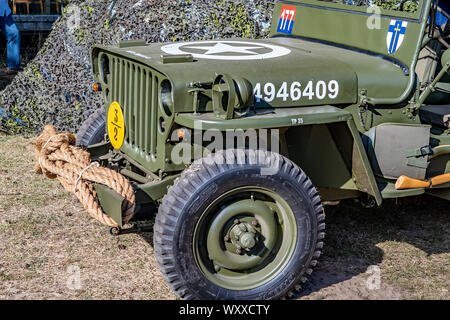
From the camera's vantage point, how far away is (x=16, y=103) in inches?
265

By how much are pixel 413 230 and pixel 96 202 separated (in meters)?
2.41

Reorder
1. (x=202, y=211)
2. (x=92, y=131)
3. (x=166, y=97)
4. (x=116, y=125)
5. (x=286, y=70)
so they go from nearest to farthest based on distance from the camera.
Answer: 1. (x=202, y=211)
2. (x=166, y=97)
3. (x=286, y=70)
4. (x=116, y=125)
5. (x=92, y=131)

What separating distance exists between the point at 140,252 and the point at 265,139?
3.98 ft

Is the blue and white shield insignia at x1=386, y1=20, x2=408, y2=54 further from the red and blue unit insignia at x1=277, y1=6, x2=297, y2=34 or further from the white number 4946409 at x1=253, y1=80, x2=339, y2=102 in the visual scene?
the red and blue unit insignia at x1=277, y1=6, x2=297, y2=34

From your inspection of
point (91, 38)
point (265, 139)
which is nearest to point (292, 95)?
point (265, 139)

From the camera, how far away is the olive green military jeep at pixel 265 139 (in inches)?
130

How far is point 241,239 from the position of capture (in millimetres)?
3387

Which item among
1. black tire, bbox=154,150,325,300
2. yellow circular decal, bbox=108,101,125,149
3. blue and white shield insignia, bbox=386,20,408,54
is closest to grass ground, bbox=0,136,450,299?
black tire, bbox=154,150,325,300

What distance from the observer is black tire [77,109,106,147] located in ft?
15.4

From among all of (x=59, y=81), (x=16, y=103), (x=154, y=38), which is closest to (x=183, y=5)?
(x=154, y=38)

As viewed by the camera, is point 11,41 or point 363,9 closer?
point 363,9

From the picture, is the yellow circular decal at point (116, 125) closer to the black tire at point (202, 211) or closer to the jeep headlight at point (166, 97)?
the jeep headlight at point (166, 97)

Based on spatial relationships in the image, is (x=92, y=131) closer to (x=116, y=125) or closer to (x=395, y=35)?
(x=116, y=125)

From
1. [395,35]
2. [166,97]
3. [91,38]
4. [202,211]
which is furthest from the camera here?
[91,38]
